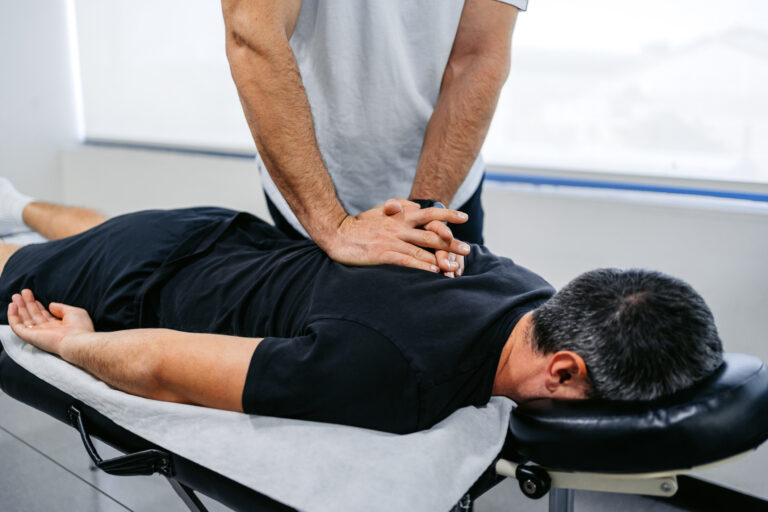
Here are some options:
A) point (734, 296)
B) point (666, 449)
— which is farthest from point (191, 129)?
point (666, 449)

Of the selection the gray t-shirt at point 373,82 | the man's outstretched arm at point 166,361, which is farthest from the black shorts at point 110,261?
the gray t-shirt at point 373,82

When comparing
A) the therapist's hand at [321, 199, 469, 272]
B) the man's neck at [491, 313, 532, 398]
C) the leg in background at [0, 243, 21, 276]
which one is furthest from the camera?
the leg in background at [0, 243, 21, 276]

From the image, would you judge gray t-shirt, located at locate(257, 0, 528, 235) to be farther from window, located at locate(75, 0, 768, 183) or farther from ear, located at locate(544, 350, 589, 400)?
ear, located at locate(544, 350, 589, 400)

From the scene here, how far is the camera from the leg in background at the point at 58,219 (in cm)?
196

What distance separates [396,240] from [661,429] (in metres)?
0.56

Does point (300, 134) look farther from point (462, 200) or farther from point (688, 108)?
point (688, 108)

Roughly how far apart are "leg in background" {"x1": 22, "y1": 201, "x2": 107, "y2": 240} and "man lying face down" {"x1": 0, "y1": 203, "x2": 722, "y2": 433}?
69cm

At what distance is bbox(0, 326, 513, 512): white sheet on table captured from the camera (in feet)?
3.09

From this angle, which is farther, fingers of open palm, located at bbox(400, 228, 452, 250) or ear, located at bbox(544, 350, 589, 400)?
fingers of open palm, located at bbox(400, 228, 452, 250)

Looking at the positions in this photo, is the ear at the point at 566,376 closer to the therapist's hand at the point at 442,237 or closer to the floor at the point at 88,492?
the therapist's hand at the point at 442,237

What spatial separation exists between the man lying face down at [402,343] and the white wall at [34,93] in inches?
101

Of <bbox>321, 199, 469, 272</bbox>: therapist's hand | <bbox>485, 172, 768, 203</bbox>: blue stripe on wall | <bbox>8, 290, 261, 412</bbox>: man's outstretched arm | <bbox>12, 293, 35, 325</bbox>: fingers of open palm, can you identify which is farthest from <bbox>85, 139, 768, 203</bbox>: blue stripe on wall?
<bbox>12, 293, 35, 325</bbox>: fingers of open palm

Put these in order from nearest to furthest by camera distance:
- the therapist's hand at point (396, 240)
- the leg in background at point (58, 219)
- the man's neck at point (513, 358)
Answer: the man's neck at point (513, 358) < the therapist's hand at point (396, 240) < the leg in background at point (58, 219)

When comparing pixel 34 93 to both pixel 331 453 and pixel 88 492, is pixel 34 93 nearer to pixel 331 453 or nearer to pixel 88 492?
pixel 88 492
